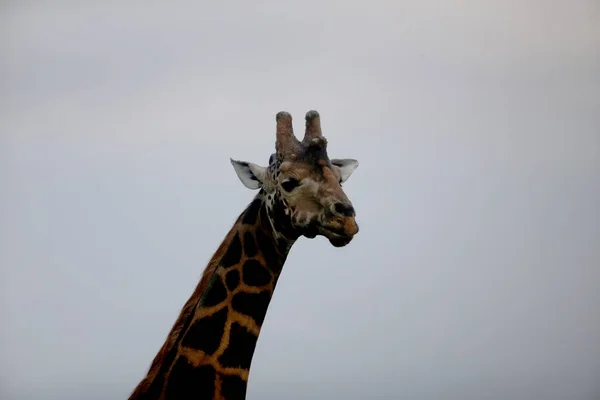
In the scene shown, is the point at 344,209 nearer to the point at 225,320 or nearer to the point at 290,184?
the point at 290,184

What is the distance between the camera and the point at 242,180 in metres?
11.3

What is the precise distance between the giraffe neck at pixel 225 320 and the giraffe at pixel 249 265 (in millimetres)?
12

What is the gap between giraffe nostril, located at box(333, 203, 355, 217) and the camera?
9812mm

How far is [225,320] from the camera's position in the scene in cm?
1030

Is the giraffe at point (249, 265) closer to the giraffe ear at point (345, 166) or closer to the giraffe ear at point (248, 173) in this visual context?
the giraffe ear at point (248, 173)

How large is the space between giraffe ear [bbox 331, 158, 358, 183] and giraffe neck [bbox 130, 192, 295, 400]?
126cm

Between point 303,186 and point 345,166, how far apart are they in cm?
158

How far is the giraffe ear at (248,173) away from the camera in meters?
11.2

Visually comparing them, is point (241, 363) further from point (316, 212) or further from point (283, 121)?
point (283, 121)

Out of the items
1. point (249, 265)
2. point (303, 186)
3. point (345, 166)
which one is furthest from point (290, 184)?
point (345, 166)

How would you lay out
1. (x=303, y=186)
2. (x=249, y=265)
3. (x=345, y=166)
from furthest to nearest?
(x=345, y=166) < (x=249, y=265) < (x=303, y=186)

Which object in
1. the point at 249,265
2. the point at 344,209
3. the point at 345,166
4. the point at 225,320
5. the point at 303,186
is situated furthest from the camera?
the point at 345,166

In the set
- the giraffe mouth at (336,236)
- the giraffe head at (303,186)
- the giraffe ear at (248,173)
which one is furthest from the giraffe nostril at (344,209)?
the giraffe ear at (248,173)

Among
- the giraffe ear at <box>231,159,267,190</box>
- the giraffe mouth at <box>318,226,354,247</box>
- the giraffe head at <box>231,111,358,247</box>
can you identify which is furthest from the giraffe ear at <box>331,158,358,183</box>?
the giraffe mouth at <box>318,226,354,247</box>
